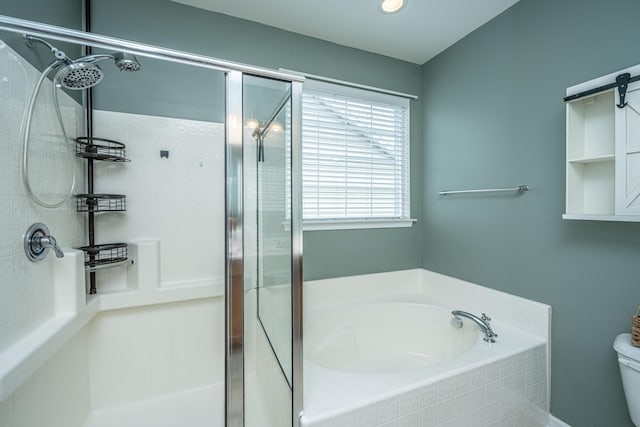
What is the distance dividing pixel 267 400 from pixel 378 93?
219 cm

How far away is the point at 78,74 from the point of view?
3.57 feet

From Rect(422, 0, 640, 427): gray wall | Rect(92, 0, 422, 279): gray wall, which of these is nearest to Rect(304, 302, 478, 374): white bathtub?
Rect(92, 0, 422, 279): gray wall

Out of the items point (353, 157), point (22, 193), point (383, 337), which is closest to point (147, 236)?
point (22, 193)

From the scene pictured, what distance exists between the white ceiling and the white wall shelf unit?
2.82ft

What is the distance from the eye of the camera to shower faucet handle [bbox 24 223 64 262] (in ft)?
3.43

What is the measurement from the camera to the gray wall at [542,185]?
1.28m

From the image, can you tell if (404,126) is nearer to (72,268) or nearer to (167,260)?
(167,260)

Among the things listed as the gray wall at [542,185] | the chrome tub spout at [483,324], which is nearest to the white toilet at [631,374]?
the gray wall at [542,185]

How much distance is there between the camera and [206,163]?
68.7 inches

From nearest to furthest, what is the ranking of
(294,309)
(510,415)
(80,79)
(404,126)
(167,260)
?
(294,309), (80,79), (510,415), (167,260), (404,126)

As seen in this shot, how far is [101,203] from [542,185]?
2.47 meters

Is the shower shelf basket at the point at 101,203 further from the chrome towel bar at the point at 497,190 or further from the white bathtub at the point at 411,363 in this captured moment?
the chrome towel bar at the point at 497,190

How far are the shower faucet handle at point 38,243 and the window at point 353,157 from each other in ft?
4.38

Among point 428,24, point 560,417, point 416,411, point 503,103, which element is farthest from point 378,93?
point 560,417
